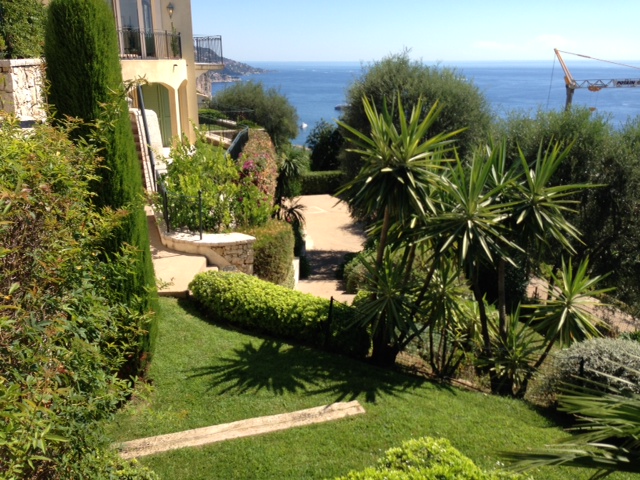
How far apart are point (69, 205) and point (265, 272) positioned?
27.2ft

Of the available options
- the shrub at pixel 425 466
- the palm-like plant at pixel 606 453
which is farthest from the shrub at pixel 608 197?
the palm-like plant at pixel 606 453

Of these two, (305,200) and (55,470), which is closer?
(55,470)

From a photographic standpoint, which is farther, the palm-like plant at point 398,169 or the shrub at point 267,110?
the shrub at point 267,110

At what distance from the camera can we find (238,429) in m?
6.36

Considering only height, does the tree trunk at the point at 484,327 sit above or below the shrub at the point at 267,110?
below

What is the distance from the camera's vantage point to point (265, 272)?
11.8 m

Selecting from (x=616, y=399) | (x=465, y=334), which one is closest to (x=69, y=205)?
(x=616, y=399)

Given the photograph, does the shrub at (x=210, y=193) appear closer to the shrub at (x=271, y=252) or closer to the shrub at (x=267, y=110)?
the shrub at (x=271, y=252)

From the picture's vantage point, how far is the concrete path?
16.6 meters

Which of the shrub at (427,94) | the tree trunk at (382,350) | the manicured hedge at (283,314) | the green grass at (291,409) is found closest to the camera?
the green grass at (291,409)

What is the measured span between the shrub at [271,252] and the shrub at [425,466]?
260 inches

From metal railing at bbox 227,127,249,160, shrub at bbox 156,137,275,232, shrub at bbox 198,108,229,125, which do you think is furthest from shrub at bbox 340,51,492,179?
shrub at bbox 156,137,275,232

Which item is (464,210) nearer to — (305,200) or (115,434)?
(115,434)

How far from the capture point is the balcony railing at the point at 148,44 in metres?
17.1
